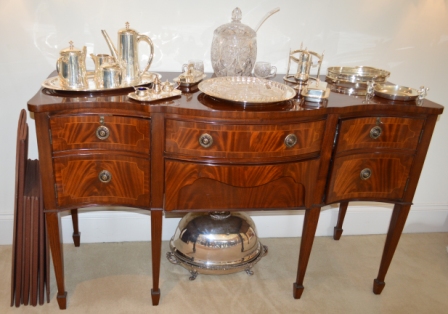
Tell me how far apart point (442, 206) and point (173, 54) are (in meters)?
1.72

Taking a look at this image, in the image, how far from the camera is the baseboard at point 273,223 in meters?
2.00

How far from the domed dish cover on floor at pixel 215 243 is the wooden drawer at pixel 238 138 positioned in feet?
1.69

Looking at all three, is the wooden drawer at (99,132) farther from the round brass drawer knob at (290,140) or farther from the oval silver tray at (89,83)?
the round brass drawer knob at (290,140)

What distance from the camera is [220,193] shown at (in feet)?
4.66

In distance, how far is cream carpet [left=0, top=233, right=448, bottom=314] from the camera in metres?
1.67

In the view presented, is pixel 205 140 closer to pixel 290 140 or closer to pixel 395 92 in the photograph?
pixel 290 140

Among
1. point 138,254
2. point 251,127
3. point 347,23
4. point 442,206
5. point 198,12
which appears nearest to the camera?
point 251,127

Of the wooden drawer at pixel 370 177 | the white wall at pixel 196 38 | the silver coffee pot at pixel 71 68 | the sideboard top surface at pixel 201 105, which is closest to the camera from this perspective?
the sideboard top surface at pixel 201 105

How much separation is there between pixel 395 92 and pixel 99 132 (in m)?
1.10

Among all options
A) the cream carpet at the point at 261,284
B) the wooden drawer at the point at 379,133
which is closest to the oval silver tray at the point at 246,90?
the wooden drawer at the point at 379,133

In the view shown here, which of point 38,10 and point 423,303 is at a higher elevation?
point 38,10

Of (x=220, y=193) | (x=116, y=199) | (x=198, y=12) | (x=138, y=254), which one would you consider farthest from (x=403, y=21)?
(x=138, y=254)

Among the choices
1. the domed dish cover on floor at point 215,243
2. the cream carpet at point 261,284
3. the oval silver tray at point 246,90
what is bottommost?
the cream carpet at point 261,284

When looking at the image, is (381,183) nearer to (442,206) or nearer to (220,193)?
(220,193)
